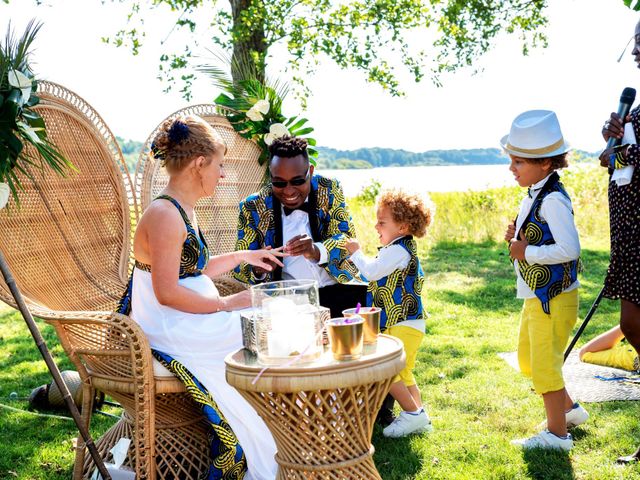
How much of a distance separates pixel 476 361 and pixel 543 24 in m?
9.17

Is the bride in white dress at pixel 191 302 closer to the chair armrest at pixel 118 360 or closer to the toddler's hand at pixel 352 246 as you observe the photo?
the chair armrest at pixel 118 360

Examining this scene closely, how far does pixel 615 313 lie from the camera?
658cm

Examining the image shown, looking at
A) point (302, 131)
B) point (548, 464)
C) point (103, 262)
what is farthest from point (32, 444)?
point (548, 464)

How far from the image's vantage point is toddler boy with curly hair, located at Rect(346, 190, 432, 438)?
3.87m

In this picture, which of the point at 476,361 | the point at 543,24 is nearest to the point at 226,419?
the point at 476,361

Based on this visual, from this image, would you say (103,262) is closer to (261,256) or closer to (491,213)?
(261,256)

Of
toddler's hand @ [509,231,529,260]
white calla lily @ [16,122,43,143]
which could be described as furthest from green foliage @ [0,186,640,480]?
white calla lily @ [16,122,43,143]

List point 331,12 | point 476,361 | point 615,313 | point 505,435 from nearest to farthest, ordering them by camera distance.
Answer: point 505,435 < point 476,361 < point 615,313 < point 331,12

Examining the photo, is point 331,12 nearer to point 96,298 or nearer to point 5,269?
point 96,298

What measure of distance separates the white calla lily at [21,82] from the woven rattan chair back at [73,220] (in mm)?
591

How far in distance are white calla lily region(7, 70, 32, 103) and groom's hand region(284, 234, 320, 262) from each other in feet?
4.69

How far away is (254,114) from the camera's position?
16.1ft

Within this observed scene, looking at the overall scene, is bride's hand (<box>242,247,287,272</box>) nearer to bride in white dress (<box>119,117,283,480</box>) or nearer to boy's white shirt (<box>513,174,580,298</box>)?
bride in white dress (<box>119,117,283,480</box>)

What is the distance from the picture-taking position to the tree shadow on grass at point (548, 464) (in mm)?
3271
